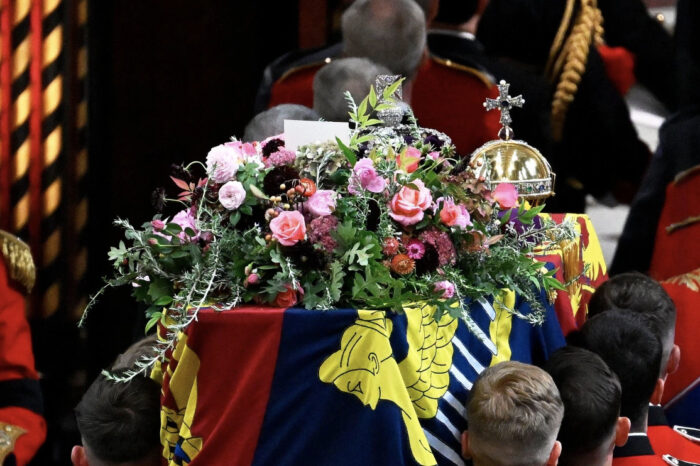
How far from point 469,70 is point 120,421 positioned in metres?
1.80

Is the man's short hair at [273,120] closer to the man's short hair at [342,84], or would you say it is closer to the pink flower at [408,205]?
the man's short hair at [342,84]

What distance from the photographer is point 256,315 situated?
2012 mm

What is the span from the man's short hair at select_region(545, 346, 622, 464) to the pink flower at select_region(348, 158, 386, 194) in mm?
504

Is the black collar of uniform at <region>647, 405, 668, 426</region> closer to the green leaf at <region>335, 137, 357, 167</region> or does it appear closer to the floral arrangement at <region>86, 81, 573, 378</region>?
the floral arrangement at <region>86, 81, 573, 378</region>

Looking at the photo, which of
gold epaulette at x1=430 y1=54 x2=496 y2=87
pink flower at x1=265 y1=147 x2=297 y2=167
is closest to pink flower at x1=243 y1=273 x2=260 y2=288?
pink flower at x1=265 y1=147 x2=297 y2=167

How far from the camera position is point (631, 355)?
2457 millimetres

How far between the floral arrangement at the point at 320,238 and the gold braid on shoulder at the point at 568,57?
179 cm

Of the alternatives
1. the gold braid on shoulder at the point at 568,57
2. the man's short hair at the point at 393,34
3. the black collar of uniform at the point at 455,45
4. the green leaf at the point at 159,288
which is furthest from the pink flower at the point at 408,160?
the gold braid on shoulder at the point at 568,57

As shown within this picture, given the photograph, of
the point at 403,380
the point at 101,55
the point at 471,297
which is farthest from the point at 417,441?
the point at 101,55

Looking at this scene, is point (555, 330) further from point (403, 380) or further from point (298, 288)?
point (298, 288)

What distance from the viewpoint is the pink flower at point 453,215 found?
215 cm

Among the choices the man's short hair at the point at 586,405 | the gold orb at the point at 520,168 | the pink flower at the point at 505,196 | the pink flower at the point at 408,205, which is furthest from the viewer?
the gold orb at the point at 520,168

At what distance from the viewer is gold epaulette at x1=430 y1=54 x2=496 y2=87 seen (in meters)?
3.55

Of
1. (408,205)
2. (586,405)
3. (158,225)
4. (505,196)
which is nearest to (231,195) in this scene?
(158,225)
